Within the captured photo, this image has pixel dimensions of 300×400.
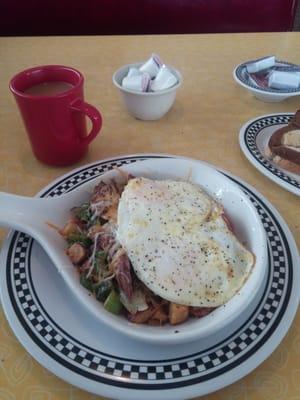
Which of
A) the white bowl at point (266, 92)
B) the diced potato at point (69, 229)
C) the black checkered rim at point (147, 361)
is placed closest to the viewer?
the black checkered rim at point (147, 361)

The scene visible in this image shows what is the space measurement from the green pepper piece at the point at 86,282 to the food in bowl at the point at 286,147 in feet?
1.93

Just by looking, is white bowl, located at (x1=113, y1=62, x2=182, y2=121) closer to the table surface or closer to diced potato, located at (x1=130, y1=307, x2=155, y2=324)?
the table surface

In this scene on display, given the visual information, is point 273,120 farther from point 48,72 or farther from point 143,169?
point 48,72

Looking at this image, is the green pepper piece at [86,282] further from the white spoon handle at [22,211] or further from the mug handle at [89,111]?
the mug handle at [89,111]

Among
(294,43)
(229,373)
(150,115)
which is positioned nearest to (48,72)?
Result: (150,115)

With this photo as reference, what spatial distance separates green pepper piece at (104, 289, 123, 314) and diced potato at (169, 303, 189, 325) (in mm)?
84

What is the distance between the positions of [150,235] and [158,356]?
202mm

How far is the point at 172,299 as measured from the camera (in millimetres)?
609

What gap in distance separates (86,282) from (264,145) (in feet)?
2.15

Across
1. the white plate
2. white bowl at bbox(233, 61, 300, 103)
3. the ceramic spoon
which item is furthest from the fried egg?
white bowl at bbox(233, 61, 300, 103)

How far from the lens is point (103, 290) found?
64cm

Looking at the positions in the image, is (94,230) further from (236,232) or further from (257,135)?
(257,135)

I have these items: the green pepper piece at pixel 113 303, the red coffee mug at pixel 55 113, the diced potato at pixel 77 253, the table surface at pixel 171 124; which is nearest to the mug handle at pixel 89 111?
the red coffee mug at pixel 55 113

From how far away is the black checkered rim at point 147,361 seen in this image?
0.54 metres
